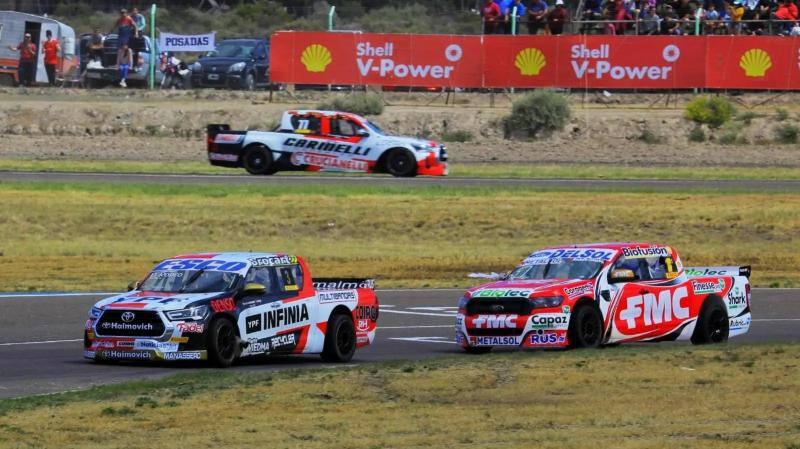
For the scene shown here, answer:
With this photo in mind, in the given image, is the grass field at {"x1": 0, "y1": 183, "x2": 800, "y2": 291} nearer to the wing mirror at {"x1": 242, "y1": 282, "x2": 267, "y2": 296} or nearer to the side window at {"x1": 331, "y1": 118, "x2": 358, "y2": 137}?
the side window at {"x1": 331, "y1": 118, "x2": 358, "y2": 137}

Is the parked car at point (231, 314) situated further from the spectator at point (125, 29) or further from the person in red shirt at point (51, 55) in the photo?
the person in red shirt at point (51, 55)

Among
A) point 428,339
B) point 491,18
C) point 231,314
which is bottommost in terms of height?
point 428,339

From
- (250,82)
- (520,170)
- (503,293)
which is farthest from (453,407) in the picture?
(250,82)

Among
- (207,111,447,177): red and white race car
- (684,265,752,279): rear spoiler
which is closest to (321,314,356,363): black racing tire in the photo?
(684,265,752,279): rear spoiler

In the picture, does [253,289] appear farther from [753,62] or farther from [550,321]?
[753,62]

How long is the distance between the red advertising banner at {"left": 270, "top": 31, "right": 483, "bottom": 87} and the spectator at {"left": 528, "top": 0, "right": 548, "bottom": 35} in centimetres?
276

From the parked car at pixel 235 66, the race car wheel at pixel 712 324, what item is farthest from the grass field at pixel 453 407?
the parked car at pixel 235 66

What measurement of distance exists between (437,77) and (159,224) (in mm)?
15744

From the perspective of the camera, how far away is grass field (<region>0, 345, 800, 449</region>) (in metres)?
11.4

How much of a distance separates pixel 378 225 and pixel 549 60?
586 inches

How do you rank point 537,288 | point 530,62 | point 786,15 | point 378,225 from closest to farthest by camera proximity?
point 537,288 < point 378,225 < point 530,62 < point 786,15

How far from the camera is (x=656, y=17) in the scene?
45875 millimetres

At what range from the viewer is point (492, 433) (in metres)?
11.6

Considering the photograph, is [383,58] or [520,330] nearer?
[520,330]
